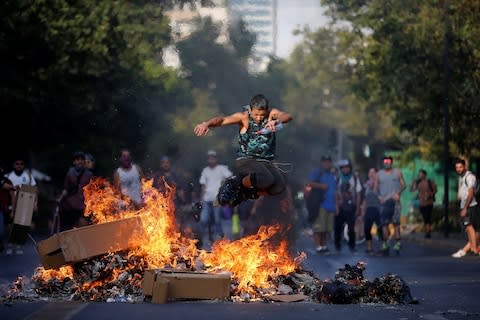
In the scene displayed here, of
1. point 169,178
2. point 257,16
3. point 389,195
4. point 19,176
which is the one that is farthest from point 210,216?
point 257,16

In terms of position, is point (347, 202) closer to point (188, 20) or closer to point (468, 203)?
point (468, 203)

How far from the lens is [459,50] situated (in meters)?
33.4

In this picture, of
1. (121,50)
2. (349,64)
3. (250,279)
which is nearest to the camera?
(250,279)

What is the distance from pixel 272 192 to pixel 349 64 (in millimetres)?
44508

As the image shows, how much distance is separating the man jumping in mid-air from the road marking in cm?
236

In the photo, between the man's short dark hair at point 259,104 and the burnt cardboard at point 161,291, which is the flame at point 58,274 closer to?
the burnt cardboard at point 161,291

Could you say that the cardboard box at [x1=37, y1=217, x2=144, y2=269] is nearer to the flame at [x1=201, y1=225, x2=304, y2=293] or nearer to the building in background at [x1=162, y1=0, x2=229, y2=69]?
the flame at [x1=201, y1=225, x2=304, y2=293]

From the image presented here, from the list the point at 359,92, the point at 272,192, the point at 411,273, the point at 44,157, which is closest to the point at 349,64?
the point at 359,92

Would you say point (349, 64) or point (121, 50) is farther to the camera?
point (349, 64)

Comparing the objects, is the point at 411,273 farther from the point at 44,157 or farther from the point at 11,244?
the point at 44,157

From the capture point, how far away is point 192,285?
11523mm

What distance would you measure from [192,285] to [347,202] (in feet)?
37.5

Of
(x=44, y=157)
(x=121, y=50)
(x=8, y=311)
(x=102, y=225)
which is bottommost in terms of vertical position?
(x=8, y=311)

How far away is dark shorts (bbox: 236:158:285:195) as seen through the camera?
12750 millimetres
